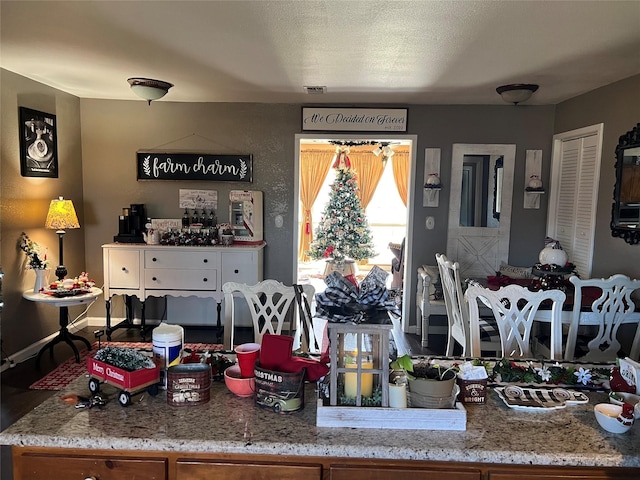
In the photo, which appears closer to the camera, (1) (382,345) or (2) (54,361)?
(1) (382,345)

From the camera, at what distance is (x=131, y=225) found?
475cm

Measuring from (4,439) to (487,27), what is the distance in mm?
2709

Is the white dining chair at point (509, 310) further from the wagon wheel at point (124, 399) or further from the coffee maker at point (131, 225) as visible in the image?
the coffee maker at point (131, 225)

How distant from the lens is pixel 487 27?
8.18ft

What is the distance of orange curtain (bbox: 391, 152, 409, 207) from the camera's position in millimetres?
8922

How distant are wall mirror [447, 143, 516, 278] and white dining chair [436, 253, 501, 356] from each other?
1331 millimetres

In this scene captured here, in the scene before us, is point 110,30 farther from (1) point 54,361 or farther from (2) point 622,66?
(2) point 622,66

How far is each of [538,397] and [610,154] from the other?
3.00m

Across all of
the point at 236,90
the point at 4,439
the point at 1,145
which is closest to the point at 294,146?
the point at 236,90

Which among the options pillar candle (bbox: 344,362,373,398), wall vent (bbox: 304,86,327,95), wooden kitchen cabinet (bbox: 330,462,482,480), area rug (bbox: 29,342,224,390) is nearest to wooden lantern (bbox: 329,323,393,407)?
pillar candle (bbox: 344,362,373,398)

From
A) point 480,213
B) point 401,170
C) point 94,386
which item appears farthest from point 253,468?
point 401,170

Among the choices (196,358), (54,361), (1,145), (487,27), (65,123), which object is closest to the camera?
(196,358)

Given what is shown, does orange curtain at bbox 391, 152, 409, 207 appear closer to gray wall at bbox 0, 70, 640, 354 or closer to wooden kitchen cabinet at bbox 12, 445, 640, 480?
gray wall at bbox 0, 70, 640, 354

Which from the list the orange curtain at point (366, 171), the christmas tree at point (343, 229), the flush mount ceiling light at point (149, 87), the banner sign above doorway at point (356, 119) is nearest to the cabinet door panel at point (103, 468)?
the flush mount ceiling light at point (149, 87)
